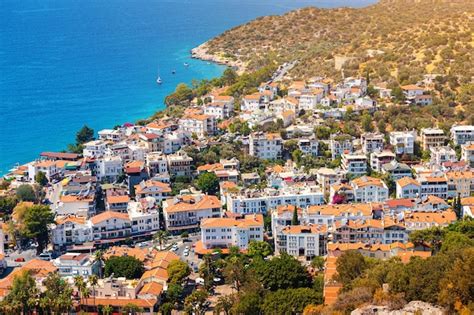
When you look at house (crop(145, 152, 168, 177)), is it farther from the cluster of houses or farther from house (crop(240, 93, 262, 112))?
house (crop(240, 93, 262, 112))

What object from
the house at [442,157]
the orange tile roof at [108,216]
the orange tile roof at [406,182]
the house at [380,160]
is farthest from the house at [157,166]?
the house at [442,157]

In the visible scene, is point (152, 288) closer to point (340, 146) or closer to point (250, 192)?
point (250, 192)

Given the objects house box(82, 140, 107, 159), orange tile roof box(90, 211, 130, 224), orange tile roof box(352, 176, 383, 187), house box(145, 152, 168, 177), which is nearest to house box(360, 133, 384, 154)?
orange tile roof box(352, 176, 383, 187)

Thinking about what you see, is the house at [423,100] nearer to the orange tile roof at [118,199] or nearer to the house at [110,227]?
the orange tile roof at [118,199]

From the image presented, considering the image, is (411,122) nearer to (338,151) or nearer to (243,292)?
(338,151)

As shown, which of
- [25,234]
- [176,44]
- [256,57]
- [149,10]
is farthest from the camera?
[149,10]

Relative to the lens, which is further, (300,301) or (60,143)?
(60,143)

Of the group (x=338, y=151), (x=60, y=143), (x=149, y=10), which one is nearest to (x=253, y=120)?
(x=338, y=151)
